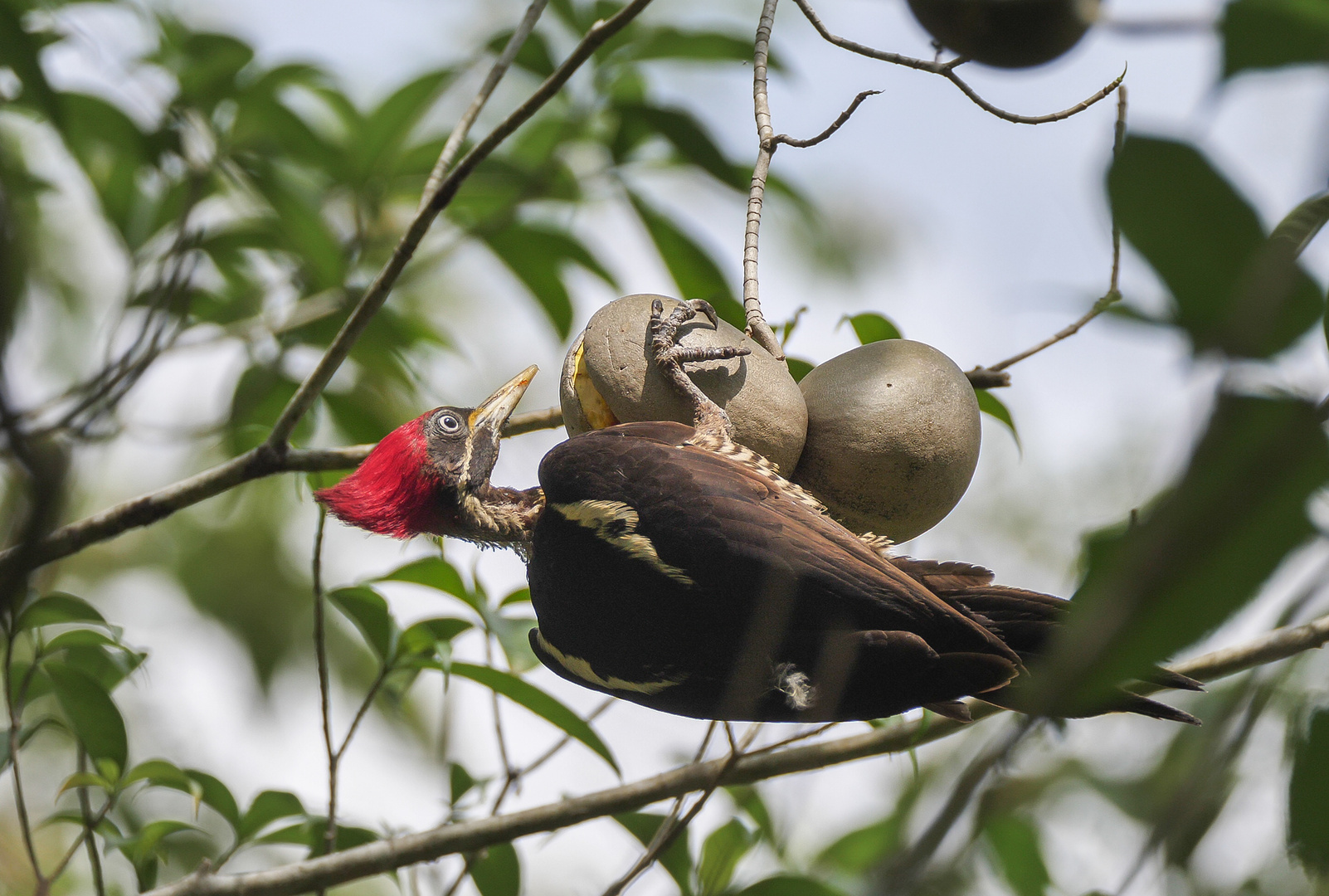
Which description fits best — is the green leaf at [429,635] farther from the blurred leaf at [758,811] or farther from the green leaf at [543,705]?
the blurred leaf at [758,811]

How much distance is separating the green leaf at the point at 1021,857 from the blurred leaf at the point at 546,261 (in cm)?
222

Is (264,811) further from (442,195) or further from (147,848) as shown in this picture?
(442,195)

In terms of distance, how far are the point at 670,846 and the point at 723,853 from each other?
207 mm

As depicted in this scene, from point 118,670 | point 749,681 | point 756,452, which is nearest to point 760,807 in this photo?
point 749,681

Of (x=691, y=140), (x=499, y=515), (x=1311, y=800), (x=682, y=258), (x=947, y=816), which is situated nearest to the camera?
(x=947, y=816)

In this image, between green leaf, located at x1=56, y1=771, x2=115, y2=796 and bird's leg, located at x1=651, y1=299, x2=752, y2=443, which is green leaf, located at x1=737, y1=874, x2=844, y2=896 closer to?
bird's leg, located at x1=651, y1=299, x2=752, y2=443

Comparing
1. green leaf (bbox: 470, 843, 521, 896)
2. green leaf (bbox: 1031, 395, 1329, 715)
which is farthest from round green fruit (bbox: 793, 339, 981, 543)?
green leaf (bbox: 1031, 395, 1329, 715)

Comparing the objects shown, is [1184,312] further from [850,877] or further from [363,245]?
[363,245]

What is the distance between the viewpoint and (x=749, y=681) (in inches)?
85.0

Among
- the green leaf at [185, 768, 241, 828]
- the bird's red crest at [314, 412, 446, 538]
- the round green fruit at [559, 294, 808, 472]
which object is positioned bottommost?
the green leaf at [185, 768, 241, 828]

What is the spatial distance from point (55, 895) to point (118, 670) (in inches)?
146

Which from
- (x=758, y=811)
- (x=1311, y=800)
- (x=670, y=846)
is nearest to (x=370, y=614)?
(x=670, y=846)

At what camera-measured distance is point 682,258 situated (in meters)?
3.61

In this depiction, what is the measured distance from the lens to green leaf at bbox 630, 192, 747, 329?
3577mm
